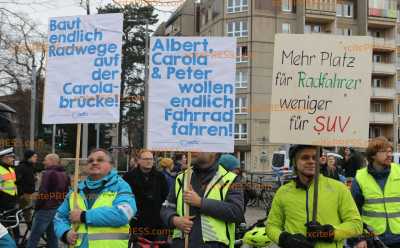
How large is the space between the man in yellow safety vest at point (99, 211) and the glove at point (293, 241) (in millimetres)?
1333

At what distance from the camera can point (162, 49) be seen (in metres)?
5.53

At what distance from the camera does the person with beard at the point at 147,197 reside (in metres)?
7.29

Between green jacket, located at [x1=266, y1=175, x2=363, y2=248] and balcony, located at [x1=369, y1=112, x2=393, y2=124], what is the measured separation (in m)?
53.9

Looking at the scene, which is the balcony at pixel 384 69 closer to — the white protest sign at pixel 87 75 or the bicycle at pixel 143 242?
the bicycle at pixel 143 242

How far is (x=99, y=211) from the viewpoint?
4691mm

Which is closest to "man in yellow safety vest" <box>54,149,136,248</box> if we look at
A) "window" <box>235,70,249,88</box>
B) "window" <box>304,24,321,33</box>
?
"window" <box>235,70,249,88</box>

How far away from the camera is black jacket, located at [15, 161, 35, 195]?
432 inches

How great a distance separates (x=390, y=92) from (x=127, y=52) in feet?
91.5

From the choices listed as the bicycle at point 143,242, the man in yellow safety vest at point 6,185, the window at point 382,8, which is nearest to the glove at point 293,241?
the bicycle at point 143,242

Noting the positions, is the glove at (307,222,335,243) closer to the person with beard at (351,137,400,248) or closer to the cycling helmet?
the person with beard at (351,137,400,248)

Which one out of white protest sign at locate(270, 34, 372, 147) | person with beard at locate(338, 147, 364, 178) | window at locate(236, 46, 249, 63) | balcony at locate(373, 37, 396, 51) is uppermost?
balcony at locate(373, 37, 396, 51)

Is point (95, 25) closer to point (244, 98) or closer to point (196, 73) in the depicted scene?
point (196, 73)

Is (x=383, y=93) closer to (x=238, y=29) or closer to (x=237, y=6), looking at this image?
(x=238, y=29)

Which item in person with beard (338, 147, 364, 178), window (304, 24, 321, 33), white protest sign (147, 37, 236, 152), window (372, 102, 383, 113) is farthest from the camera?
window (372, 102, 383, 113)
